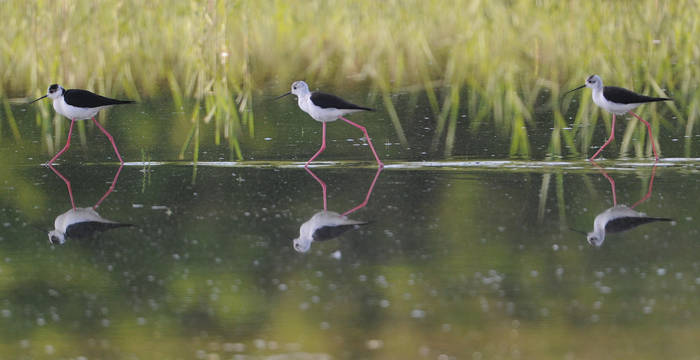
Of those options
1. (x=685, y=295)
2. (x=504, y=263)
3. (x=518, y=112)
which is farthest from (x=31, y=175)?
(x=685, y=295)

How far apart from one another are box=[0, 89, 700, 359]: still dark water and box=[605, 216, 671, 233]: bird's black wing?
0.02m

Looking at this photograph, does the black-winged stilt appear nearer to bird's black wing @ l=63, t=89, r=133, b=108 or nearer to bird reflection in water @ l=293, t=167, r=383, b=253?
bird reflection in water @ l=293, t=167, r=383, b=253

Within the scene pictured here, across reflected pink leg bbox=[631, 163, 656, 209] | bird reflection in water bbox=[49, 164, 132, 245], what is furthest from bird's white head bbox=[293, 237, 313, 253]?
reflected pink leg bbox=[631, 163, 656, 209]

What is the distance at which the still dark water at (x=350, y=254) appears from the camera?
3707mm

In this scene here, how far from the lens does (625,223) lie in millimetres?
5168

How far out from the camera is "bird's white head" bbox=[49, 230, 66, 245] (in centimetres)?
509

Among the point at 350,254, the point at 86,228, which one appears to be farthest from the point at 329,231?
the point at 86,228

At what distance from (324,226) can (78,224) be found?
3.43 ft

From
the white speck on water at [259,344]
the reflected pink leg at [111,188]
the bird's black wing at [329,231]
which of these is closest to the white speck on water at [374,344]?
the white speck on water at [259,344]

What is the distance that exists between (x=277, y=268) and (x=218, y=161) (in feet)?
8.08

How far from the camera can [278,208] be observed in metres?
5.65

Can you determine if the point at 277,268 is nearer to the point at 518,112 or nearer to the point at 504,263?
the point at 504,263

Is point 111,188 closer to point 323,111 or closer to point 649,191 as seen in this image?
point 323,111

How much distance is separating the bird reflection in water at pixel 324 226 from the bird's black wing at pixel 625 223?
3.20 ft
